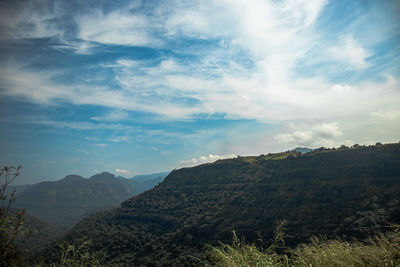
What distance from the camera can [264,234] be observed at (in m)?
48.2

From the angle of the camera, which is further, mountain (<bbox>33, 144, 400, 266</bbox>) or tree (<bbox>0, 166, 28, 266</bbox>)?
mountain (<bbox>33, 144, 400, 266</bbox>)

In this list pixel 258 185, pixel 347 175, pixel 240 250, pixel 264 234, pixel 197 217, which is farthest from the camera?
pixel 258 185

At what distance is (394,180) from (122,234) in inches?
2706

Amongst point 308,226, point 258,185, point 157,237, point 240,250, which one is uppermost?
point 240,250

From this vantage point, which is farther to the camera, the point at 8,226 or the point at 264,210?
the point at 264,210

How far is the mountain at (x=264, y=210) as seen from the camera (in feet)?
143

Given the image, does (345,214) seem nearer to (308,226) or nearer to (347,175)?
(308,226)

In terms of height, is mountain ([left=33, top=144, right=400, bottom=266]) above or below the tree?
below

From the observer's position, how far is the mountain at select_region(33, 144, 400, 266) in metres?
43.7

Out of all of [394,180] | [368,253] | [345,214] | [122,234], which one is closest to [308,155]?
[394,180]

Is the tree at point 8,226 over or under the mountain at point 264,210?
over

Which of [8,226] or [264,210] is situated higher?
[8,226]

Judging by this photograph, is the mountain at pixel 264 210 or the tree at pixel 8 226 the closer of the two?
the tree at pixel 8 226

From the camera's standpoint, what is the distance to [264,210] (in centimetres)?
5959
